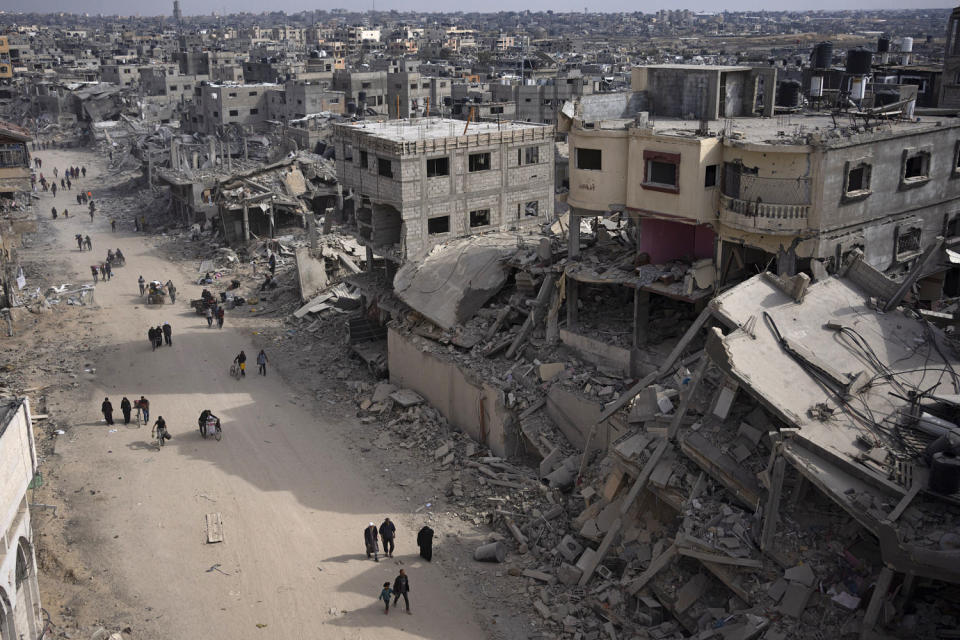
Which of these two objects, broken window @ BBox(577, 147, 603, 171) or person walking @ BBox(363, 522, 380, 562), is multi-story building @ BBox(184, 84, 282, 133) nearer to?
broken window @ BBox(577, 147, 603, 171)

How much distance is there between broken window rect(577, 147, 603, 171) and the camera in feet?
83.8

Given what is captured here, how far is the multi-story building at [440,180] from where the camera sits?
32406mm

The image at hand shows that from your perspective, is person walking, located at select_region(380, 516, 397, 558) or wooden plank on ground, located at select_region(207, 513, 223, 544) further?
wooden plank on ground, located at select_region(207, 513, 223, 544)

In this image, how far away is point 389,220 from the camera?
112 feet

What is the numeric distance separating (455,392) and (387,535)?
711cm

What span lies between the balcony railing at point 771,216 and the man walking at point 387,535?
11406 millimetres

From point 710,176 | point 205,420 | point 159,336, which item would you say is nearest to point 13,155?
point 159,336

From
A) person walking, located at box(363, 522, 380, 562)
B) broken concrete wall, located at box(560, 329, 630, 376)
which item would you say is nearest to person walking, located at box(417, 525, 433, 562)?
person walking, located at box(363, 522, 380, 562)

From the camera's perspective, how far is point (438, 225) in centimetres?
3388

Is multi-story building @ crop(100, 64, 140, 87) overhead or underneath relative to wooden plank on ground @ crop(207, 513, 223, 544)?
overhead

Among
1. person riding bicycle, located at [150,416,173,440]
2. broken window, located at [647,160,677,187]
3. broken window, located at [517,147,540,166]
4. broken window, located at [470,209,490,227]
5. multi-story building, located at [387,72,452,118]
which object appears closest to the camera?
broken window, located at [647,160,677,187]

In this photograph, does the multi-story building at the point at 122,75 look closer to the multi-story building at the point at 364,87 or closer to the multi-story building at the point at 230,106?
the multi-story building at the point at 230,106

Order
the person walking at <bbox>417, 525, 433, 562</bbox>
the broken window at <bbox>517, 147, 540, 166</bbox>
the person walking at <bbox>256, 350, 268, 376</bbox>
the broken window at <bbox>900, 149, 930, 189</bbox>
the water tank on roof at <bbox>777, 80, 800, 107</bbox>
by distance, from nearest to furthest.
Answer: the person walking at <bbox>417, 525, 433, 562</bbox> → the broken window at <bbox>900, 149, 930, 189</bbox> → the water tank on roof at <bbox>777, 80, 800, 107</bbox> → the person walking at <bbox>256, 350, 268, 376</bbox> → the broken window at <bbox>517, 147, 540, 166</bbox>

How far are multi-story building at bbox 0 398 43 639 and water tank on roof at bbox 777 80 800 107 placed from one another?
1029 inches
